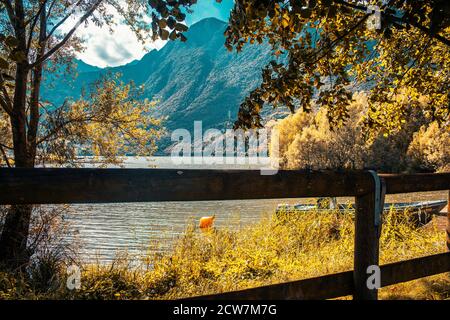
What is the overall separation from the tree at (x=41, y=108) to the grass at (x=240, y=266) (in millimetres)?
1274

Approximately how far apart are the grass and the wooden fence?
55.8 inches

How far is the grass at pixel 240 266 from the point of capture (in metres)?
5.16

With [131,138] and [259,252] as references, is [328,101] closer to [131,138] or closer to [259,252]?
[259,252]

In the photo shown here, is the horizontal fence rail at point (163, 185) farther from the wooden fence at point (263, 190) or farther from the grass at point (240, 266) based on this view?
the grass at point (240, 266)

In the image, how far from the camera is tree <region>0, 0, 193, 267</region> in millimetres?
7922

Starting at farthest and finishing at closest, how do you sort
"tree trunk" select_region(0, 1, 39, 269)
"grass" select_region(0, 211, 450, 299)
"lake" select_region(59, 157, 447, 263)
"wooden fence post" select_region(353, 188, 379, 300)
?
"lake" select_region(59, 157, 447, 263) < "tree trunk" select_region(0, 1, 39, 269) < "grass" select_region(0, 211, 450, 299) < "wooden fence post" select_region(353, 188, 379, 300)

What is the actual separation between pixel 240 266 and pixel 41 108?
638 cm

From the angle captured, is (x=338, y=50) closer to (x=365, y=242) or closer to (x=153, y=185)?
(x=365, y=242)

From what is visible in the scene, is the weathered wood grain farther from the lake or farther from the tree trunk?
the lake

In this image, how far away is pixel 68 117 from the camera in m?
9.43

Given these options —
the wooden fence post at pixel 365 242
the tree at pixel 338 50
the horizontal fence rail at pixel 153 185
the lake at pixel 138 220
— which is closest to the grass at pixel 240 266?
the wooden fence post at pixel 365 242

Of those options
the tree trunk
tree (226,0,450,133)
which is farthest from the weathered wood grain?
the tree trunk

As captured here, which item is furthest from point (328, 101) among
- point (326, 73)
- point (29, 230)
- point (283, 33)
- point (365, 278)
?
point (29, 230)
